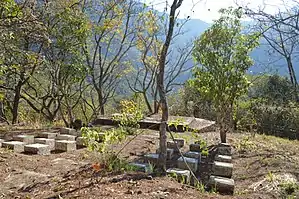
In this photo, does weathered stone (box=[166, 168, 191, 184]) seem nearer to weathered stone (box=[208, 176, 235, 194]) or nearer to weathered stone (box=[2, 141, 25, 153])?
weathered stone (box=[208, 176, 235, 194])

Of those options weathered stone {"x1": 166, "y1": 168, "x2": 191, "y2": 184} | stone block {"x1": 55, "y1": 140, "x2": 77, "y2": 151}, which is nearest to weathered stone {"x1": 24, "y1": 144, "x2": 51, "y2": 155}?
stone block {"x1": 55, "y1": 140, "x2": 77, "y2": 151}

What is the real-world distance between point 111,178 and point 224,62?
11.9ft

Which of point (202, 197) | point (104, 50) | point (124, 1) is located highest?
point (124, 1)

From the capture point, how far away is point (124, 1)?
11367 mm

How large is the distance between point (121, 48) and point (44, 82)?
3.35 meters

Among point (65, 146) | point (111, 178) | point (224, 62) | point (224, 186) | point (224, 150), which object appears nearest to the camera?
point (111, 178)

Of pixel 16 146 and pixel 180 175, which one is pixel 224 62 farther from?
pixel 16 146

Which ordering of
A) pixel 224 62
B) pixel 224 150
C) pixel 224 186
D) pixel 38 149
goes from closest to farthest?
pixel 224 186, pixel 38 149, pixel 224 150, pixel 224 62

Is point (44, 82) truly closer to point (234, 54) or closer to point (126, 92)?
point (126, 92)

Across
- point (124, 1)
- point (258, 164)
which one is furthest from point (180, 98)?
point (258, 164)

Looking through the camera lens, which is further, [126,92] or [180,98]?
[126,92]

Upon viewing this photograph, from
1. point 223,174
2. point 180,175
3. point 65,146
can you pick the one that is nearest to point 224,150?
point 223,174

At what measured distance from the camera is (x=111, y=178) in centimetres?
298

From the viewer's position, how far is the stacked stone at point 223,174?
3320mm
